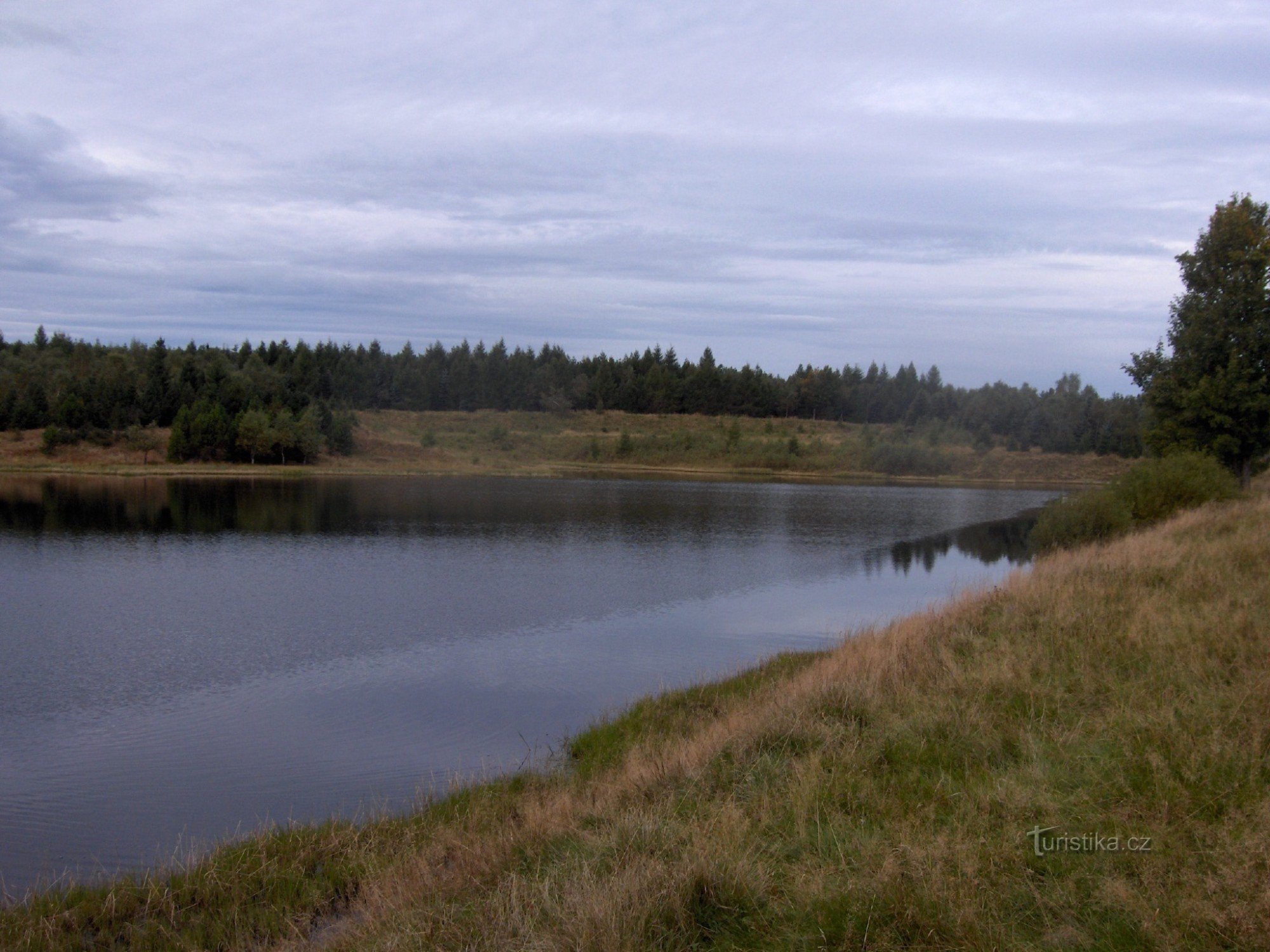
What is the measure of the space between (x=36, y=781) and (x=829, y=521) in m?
36.9

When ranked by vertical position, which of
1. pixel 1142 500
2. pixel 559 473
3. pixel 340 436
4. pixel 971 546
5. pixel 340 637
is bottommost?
pixel 340 637

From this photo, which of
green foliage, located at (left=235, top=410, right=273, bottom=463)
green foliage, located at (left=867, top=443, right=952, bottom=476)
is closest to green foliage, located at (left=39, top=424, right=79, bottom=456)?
green foliage, located at (left=235, top=410, right=273, bottom=463)

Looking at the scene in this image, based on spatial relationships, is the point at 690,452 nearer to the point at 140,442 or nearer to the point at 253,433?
the point at 253,433

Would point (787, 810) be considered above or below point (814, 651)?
above

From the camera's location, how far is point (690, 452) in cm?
9512

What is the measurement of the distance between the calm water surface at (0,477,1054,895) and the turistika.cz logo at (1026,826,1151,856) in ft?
21.9

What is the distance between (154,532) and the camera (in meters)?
32.6

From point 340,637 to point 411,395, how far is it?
94421mm

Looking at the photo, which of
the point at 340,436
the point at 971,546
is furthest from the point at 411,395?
the point at 971,546

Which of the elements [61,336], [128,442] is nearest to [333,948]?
[128,442]

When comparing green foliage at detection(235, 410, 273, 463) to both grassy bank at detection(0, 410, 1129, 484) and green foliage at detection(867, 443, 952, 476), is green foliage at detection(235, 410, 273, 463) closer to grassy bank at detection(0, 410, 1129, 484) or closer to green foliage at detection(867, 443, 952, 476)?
grassy bank at detection(0, 410, 1129, 484)

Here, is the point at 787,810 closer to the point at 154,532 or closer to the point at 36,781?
the point at 36,781

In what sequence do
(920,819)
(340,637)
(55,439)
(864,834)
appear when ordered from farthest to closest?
(55,439) → (340,637) → (920,819) → (864,834)

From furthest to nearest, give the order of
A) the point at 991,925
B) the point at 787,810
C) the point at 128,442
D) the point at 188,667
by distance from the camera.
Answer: the point at 128,442
the point at 188,667
the point at 787,810
the point at 991,925
